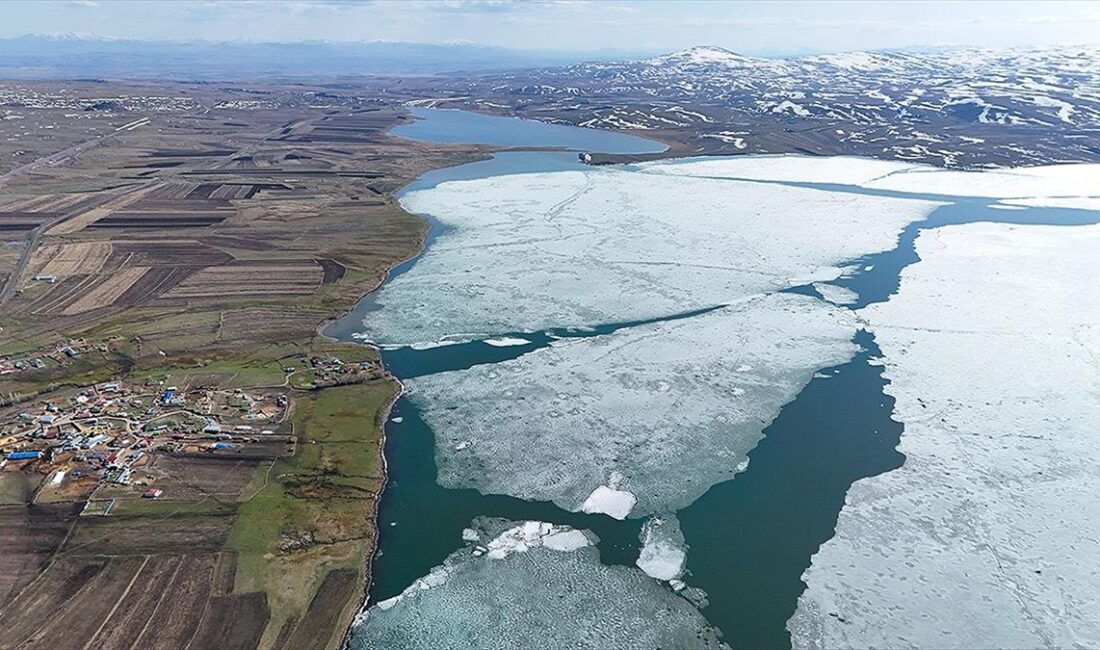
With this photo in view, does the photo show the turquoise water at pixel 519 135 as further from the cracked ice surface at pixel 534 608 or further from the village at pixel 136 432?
the cracked ice surface at pixel 534 608

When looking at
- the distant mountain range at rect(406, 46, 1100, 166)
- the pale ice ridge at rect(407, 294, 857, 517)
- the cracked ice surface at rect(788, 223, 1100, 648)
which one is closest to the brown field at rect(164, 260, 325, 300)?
the pale ice ridge at rect(407, 294, 857, 517)

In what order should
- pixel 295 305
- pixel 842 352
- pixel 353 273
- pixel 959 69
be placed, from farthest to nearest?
pixel 959 69, pixel 353 273, pixel 295 305, pixel 842 352

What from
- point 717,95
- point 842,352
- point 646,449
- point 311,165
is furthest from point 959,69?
point 646,449

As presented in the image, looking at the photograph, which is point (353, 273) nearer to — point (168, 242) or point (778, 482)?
point (168, 242)

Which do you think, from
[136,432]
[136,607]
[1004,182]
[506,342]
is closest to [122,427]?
[136,432]

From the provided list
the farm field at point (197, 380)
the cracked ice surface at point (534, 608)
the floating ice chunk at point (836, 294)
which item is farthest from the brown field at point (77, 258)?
the floating ice chunk at point (836, 294)
